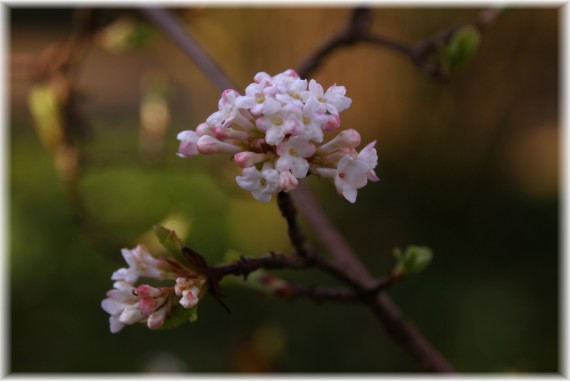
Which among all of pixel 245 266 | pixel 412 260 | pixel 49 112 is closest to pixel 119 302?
pixel 245 266

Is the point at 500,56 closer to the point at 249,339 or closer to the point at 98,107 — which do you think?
the point at 249,339

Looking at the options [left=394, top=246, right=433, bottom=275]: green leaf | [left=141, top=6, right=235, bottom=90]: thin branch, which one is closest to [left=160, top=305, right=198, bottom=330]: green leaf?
[left=394, top=246, right=433, bottom=275]: green leaf

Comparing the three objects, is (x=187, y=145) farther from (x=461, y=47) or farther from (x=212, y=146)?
(x=461, y=47)

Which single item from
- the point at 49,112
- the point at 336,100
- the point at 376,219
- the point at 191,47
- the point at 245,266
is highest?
the point at 49,112

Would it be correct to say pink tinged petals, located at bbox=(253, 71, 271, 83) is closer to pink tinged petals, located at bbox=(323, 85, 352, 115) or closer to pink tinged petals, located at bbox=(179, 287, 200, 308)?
pink tinged petals, located at bbox=(323, 85, 352, 115)

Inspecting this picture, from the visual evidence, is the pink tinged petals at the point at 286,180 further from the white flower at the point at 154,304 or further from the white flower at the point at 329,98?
the white flower at the point at 154,304

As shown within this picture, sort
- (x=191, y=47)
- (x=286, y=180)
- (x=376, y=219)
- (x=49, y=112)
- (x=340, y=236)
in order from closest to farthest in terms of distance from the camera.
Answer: (x=286, y=180) → (x=340, y=236) → (x=191, y=47) → (x=49, y=112) → (x=376, y=219)
